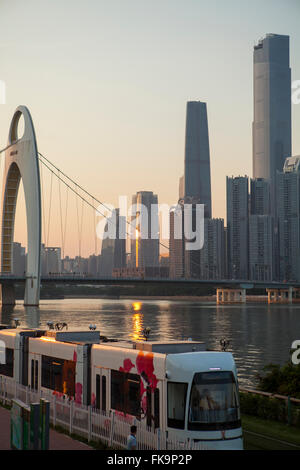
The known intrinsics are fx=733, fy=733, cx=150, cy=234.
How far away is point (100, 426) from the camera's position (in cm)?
1747

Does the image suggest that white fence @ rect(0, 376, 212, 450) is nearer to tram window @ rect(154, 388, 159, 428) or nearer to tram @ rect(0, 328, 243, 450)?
tram window @ rect(154, 388, 159, 428)

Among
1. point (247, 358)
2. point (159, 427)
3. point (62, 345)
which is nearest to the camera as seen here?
point (159, 427)

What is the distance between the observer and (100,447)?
1717 cm

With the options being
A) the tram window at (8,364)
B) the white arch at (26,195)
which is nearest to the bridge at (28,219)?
the white arch at (26,195)

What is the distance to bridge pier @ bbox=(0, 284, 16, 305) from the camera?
441ft

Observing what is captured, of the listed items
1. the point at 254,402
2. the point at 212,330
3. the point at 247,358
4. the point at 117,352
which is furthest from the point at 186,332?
the point at 117,352

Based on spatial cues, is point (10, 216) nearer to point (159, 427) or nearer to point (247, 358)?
point (247, 358)

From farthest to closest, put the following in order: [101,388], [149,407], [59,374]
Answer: [59,374], [101,388], [149,407]

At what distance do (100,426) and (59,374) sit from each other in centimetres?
380

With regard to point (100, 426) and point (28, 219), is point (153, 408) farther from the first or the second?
point (28, 219)

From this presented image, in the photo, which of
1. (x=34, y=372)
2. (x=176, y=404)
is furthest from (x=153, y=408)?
(x=34, y=372)

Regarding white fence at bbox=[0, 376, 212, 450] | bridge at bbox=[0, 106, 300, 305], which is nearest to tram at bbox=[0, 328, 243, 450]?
white fence at bbox=[0, 376, 212, 450]

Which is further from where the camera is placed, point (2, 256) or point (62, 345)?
point (2, 256)

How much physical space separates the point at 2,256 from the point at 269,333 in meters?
69.9
